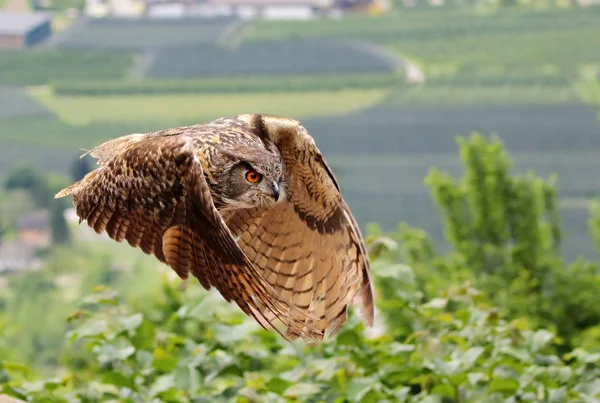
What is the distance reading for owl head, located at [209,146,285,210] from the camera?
1896mm

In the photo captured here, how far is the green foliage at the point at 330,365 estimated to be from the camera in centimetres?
204

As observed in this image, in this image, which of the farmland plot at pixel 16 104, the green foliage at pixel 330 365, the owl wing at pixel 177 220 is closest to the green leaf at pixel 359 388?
the green foliage at pixel 330 365

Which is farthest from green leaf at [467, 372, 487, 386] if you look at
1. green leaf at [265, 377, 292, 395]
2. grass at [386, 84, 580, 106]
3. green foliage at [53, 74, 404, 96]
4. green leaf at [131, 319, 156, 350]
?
grass at [386, 84, 580, 106]

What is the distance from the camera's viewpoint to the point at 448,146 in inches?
536

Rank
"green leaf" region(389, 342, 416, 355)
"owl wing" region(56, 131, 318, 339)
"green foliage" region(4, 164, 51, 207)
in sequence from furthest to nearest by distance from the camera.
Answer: "green foliage" region(4, 164, 51, 207) → "green leaf" region(389, 342, 416, 355) → "owl wing" region(56, 131, 318, 339)

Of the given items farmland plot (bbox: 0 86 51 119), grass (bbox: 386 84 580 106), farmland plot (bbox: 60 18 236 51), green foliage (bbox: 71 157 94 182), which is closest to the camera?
green foliage (bbox: 71 157 94 182)

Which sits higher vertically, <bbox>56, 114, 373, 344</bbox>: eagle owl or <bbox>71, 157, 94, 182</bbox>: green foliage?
<bbox>71, 157, 94, 182</bbox>: green foliage

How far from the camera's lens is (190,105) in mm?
13250

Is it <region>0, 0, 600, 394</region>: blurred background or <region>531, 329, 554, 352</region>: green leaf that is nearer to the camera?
<region>531, 329, 554, 352</region>: green leaf

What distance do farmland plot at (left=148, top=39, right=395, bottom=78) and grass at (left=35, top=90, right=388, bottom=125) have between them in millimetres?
1001

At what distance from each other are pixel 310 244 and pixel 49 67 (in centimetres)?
1269

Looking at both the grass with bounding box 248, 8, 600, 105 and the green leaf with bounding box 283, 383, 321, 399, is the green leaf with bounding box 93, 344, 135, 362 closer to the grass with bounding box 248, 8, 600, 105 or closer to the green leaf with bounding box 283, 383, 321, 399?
the green leaf with bounding box 283, 383, 321, 399

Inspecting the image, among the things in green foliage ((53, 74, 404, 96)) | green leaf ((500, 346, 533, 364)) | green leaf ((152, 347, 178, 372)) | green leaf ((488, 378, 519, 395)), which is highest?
green foliage ((53, 74, 404, 96))

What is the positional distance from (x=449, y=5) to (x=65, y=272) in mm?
8176
